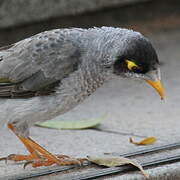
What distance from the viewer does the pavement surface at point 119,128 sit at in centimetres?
514

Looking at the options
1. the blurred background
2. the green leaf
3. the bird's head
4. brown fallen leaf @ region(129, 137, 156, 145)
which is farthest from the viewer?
the blurred background

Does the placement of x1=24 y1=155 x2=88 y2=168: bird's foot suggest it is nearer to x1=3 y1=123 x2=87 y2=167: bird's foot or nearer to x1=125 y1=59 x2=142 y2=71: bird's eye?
x1=3 y1=123 x2=87 y2=167: bird's foot

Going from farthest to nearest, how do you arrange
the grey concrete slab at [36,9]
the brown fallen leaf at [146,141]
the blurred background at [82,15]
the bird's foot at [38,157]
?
the blurred background at [82,15]
the grey concrete slab at [36,9]
the brown fallen leaf at [146,141]
the bird's foot at [38,157]

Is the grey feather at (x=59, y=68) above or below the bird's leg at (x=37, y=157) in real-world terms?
above

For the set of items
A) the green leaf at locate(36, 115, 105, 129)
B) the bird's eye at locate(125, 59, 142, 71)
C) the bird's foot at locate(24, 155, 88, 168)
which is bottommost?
the bird's foot at locate(24, 155, 88, 168)

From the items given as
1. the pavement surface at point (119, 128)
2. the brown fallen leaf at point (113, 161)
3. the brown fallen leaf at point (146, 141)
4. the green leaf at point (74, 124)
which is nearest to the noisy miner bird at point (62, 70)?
the brown fallen leaf at point (113, 161)

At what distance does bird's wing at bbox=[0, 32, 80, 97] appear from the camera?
4.97m

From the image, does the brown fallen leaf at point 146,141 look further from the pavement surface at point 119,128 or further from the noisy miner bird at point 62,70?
the noisy miner bird at point 62,70

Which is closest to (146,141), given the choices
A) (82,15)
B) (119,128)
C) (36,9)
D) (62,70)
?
(119,128)

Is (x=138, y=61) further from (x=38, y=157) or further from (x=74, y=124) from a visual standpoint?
(x=74, y=124)

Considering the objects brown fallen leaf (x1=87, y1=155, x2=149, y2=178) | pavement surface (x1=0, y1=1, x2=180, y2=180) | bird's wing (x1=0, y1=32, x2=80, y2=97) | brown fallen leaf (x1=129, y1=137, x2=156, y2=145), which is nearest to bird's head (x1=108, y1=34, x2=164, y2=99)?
bird's wing (x1=0, y1=32, x2=80, y2=97)

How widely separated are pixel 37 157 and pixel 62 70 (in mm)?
759

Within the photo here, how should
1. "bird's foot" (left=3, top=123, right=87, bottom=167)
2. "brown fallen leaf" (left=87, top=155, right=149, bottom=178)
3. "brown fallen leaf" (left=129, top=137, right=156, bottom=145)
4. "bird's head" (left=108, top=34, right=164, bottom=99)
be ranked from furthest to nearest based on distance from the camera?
1. "brown fallen leaf" (left=129, top=137, right=156, bottom=145)
2. "bird's foot" (left=3, top=123, right=87, bottom=167)
3. "brown fallen leaf" (left=87, top=155, right=149, bottom=178)
4. "bird's head" (left=108, top=34, right=164, bottom=99)

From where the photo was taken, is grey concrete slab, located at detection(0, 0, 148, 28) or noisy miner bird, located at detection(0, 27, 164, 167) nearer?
noisy miner bird, located at detection(0, 27, 164, 167)
